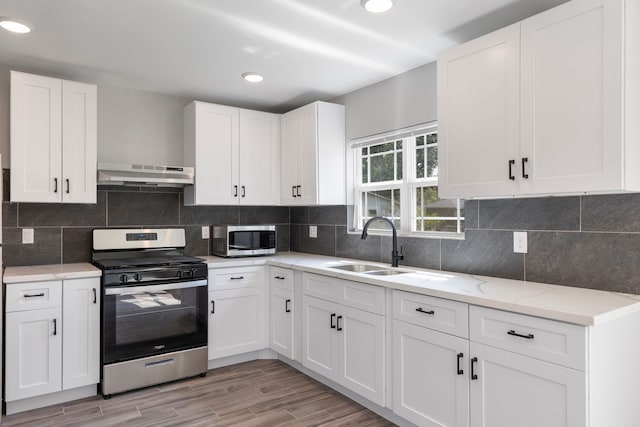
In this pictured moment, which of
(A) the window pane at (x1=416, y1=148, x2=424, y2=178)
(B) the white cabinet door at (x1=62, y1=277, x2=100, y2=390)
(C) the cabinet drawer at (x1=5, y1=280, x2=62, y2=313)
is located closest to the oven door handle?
(B) the white cabinet door at (x1=62, y1=277, x2=100, y2=390)

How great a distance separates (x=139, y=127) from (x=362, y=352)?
2603 millimetres

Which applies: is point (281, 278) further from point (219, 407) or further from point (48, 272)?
point (48, 272)

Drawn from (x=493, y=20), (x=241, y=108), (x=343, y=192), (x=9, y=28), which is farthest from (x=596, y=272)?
(x=9, y=28)

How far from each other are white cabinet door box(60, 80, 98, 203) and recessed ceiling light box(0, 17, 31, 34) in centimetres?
59

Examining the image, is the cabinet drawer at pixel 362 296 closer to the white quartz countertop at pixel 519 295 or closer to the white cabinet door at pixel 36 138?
the white quartz countertop at pixel 519 295

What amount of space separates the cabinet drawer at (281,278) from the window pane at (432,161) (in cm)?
131

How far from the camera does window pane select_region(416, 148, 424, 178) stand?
3164 mm

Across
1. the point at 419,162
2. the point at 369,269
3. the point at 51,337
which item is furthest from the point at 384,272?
the point at 51,337

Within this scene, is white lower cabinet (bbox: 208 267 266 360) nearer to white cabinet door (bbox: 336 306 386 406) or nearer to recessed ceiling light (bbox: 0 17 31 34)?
white cabinet door (bbox: 336 306 386 406)

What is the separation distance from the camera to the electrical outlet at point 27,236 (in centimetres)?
316

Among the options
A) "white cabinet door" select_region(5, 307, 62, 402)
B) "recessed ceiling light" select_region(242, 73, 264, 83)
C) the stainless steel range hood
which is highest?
"recessed ceiling light" select_region(242, 73, 264, 83)

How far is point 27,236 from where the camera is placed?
3.17 metres

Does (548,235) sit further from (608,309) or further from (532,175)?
(608,309)

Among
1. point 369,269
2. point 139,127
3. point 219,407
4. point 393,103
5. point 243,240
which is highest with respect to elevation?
point 393,103
